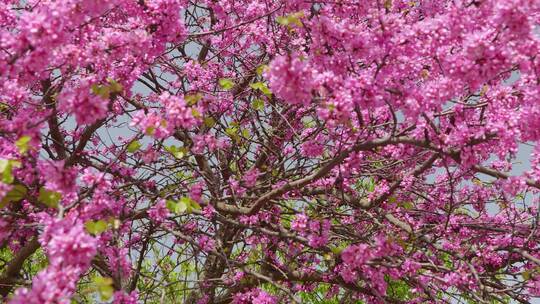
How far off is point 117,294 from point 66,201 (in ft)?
2.98

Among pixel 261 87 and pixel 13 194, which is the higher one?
pixel 261 87

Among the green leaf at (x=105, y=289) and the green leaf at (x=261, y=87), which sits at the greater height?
Result: the green leaf at (x=261, y=87)

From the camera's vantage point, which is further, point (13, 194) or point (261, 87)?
point (261, 87)

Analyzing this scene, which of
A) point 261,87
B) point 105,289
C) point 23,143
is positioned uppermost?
point 261,87

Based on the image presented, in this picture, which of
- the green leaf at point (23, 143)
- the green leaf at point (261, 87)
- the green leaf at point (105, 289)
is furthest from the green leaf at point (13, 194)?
the green leaf at point (261, 87)

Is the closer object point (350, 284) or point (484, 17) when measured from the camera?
point (484, 17)

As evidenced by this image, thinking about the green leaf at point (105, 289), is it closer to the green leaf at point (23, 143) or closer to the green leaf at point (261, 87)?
the green leaf at point (23, 143)

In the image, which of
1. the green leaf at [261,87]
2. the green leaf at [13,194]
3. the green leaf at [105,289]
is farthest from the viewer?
the green leaf at [261,87]

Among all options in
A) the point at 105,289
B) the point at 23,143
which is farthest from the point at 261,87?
the point at 105,289

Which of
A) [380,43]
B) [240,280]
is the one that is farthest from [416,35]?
[240,280]

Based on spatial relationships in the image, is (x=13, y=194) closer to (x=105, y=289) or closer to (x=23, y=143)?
(x=23, y=143)

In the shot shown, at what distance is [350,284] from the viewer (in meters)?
6.54

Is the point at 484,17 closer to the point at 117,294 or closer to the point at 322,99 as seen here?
the point at 322,99

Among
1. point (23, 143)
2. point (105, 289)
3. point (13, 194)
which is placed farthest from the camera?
point (13, 194)
